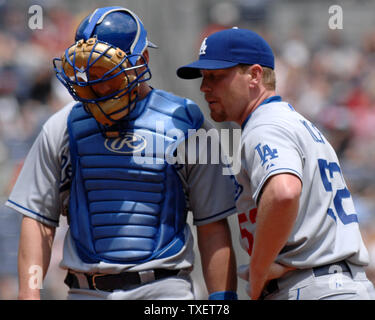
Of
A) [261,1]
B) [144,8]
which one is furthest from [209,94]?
[261,1]

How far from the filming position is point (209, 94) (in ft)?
8.99

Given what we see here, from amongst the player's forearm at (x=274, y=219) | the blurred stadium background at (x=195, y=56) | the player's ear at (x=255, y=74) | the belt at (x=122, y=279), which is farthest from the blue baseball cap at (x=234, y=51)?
the blurred stadium background at (x=195, y=56)

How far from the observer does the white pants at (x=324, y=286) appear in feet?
8.04

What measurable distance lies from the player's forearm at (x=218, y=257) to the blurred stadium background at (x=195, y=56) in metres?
3.13

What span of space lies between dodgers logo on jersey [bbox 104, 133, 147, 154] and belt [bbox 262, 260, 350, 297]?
0.71 m

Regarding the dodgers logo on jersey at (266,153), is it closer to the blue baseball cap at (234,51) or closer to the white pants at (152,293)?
the blue baseball cap at (234,51)

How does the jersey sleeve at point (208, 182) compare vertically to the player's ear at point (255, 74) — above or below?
below

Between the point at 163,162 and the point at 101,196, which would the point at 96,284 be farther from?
the point at 163,162

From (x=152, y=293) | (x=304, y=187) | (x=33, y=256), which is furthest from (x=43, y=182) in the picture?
(x=304, y=187)

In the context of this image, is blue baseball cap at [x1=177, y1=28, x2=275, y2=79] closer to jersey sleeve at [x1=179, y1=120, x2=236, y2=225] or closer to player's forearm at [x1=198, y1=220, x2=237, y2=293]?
jersey sleeve at [x1=179, y1=120, x2=236, y2=225]

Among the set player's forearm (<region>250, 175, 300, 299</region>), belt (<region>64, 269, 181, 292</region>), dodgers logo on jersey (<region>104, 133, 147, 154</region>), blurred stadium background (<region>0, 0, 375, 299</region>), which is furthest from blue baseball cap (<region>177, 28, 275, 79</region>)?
blurred stadium background (<region>0, 0, 375, 299</region>)

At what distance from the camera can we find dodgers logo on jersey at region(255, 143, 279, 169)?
→ 237cm

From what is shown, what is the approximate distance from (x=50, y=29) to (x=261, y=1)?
2.91 m
